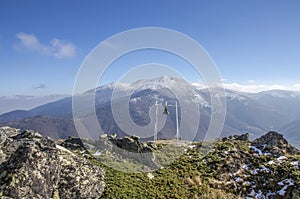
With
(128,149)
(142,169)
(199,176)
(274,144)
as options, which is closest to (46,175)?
(142,169)

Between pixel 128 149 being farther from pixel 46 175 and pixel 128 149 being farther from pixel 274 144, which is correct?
pixel 274 144

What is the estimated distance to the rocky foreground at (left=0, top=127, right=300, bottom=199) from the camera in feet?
47.1

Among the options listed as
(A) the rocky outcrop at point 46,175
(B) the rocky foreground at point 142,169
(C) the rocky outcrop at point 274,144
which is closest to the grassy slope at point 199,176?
(B) the rocky foreground at point 142,169

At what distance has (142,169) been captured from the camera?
874 inches

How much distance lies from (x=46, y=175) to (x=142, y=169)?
9350 mm

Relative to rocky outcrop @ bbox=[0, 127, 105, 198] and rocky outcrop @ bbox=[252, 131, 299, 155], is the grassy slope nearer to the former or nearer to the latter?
rocky outcrop @ bbox=[0, 127, 105, 198]

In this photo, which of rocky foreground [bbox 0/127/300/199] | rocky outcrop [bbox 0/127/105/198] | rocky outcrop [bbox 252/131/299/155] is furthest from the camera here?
rocky outcrop [bbox 252/131/299/155]

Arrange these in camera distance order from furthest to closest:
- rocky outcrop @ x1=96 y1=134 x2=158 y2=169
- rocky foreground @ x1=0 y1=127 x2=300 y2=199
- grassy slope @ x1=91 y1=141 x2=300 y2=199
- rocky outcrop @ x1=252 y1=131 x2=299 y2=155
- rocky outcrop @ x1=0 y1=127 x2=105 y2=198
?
rocky outcrop @ x1=252 y1=131 x2=299 y2=155 < rocky outcrop @ x1=96 y1=134 x2=158 y2=169 < grassy slope @ x1=91 y1=141 x2=300 y2=199 < rocky foreground @ x1=0 y1=127 x2=300 y2=199 < rocky outcrop @ x1=0 y1=127 x2=105 y2=198

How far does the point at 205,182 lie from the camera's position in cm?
2183

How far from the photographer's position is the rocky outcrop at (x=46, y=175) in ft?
44.0

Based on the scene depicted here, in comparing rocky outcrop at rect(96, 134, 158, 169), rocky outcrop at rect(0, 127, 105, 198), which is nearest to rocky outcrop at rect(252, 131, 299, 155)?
rocky outcrop at rect(96, 134, 158, 169)

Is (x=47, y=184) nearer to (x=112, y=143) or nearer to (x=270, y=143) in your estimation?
(x=112, y=143)

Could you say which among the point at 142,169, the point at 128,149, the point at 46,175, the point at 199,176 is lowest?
the point at 199,176

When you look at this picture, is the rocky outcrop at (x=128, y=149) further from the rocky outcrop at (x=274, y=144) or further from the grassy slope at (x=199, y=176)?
the rocky outcrop at (x=274, y=144)
